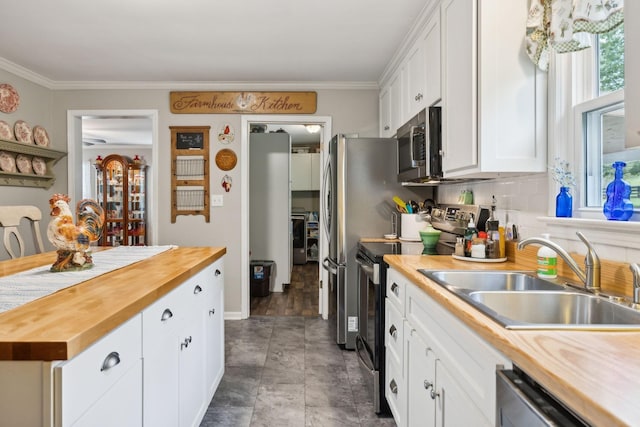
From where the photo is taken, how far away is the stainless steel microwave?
85.0 inches

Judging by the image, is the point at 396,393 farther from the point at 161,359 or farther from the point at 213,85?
the point at 213,85

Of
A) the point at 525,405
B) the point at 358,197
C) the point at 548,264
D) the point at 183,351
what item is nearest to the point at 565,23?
the point at 548,264

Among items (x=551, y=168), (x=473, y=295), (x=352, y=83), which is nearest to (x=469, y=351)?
(x=473, y=295)

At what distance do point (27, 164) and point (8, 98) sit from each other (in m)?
0.58

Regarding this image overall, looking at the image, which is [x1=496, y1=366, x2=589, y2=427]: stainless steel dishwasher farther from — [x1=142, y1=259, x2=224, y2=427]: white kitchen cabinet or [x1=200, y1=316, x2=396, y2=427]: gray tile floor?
[x1=200, y1=316, x2=396, y2=427]: gray tile floor

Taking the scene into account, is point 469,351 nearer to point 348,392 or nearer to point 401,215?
point 348,392

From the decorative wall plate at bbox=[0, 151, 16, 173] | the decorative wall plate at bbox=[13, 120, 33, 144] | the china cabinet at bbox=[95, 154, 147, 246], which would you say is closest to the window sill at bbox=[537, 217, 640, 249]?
the decorative wall plate at bbox=[0, 151, 16, 173]

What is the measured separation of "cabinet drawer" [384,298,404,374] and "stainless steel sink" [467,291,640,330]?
0.58m

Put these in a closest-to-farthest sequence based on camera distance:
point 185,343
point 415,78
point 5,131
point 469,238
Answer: point 185,343 → point 469,238 → point 415,78 → point 5,131

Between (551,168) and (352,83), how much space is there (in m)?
2.51

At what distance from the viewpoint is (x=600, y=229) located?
1344 mm

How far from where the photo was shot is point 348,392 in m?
2.36

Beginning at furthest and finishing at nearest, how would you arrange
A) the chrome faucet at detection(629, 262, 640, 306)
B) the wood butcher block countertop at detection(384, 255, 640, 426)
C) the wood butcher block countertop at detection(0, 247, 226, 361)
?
the chrome faucet at detection(629, 262, 640, 306)
the wood butcher block countertop at detection(0, 247, 226, 361)
the wood butcher block countertop at detection(384, 255, 640, 426)

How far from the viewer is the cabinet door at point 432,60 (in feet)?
7.26
